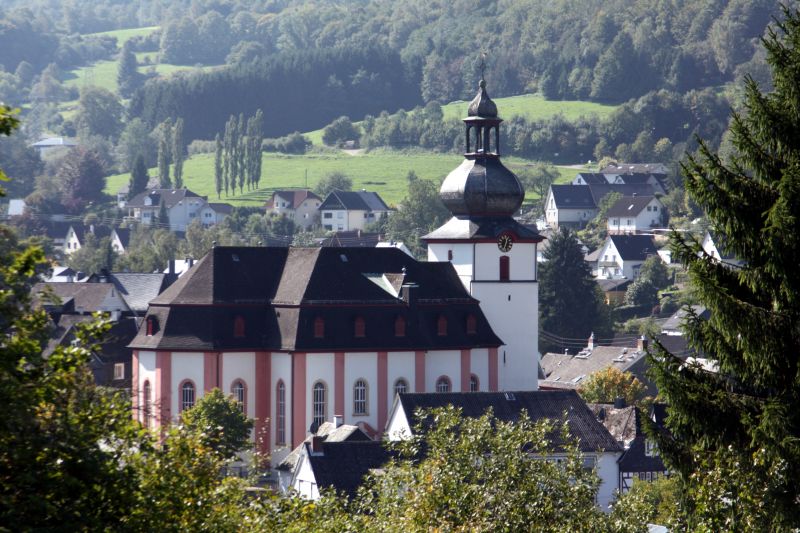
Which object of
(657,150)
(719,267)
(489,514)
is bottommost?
(489,514)

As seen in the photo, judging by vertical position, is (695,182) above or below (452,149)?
below

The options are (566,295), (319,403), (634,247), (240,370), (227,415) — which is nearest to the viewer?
(227,415)

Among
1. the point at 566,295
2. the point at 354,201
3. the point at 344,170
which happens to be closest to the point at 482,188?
the point at 566,295

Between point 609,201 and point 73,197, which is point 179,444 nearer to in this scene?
point 609,201

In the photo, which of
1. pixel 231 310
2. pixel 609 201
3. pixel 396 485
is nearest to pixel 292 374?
pixel 231 310

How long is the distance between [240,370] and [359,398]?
346 cm

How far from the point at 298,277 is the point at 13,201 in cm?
10743

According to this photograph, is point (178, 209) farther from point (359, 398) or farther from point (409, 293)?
point (359, 398)

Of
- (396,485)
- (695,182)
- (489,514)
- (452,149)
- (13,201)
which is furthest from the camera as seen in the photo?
(452,149)

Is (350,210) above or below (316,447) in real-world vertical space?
above

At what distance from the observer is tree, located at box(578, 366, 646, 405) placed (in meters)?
68.4

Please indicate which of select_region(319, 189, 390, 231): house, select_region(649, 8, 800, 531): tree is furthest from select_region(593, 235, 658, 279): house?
select_region(649, 8, 800, 531): tree

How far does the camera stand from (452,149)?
178m

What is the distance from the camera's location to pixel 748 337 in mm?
17844
